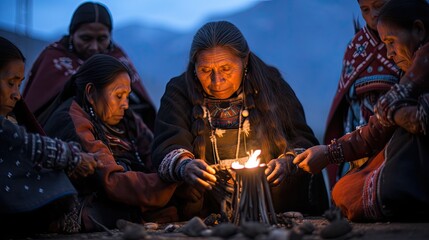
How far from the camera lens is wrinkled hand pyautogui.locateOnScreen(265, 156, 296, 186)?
3.34 metres

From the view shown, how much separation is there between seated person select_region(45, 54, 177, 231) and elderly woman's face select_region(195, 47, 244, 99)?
0.68m

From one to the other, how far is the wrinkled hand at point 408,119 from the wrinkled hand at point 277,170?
75 centimetres

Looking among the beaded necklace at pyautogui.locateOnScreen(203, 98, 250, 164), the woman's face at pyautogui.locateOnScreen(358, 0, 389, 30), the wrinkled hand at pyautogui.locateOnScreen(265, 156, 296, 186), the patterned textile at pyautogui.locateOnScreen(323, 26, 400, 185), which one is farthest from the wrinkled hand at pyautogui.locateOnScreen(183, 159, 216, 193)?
the woman's face at pyautogui.locateOnScreen(358, 0, 389, 30)

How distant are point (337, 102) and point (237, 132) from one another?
41.8 inches

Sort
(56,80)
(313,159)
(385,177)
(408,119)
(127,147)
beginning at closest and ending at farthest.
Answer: (408,119) → (385,177) → (313,159) → (127,147) → (56,80)

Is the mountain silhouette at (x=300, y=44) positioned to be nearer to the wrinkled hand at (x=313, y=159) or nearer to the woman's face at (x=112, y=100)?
the woman's face at (x=112, y=100)

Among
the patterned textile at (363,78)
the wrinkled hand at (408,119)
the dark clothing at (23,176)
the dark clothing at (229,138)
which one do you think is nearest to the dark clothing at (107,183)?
the dark clothing at (229,138)

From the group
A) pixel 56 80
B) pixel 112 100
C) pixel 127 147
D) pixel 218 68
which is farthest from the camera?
pixel 56 80

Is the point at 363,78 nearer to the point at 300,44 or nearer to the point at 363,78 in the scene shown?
the point at 363,78

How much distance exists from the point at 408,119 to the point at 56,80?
3.48 metres

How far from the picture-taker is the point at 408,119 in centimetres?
289

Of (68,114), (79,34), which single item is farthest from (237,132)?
(79,34)

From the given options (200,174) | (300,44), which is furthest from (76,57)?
(300,44)

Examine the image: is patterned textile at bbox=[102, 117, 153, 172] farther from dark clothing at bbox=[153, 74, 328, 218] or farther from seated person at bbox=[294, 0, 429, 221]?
seated person at bbox=[294, 0, 429, 221]
